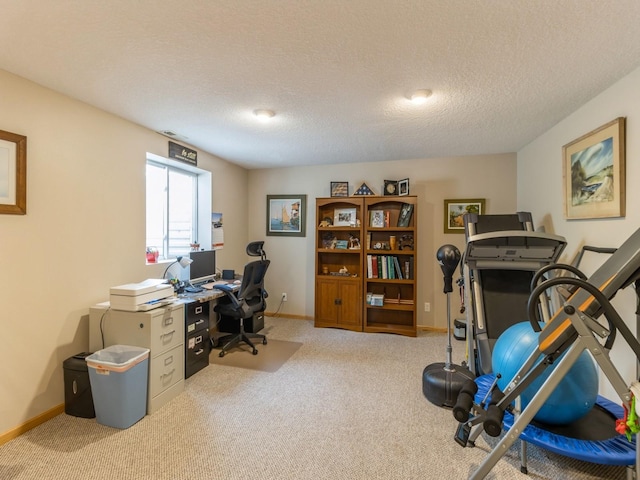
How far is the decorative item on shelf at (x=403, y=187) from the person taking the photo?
4.11 meters

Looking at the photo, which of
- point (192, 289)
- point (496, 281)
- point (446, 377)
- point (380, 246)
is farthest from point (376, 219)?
point (192, 289)

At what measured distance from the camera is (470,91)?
7.38 feet

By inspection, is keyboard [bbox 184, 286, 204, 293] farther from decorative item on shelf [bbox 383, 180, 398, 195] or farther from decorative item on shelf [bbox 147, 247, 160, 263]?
decorative item on shelf [bbox 383, 180, 398, 195]

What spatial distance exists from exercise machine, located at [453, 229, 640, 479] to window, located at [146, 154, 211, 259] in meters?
3.36

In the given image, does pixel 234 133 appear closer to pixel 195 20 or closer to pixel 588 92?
pixel 195 20

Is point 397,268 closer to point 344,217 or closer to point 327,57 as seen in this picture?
point 344,217

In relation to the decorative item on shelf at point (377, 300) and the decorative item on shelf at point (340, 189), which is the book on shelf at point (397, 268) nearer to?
the decorative item on shelf at point (377, 300)

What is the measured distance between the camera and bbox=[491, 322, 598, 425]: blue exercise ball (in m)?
1.63

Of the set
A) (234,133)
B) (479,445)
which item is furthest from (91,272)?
(479,445)

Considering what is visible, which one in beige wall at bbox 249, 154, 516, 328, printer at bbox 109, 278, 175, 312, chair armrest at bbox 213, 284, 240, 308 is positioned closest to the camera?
printer at bbox 109, 278, 175, 312

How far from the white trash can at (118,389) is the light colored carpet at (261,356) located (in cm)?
104

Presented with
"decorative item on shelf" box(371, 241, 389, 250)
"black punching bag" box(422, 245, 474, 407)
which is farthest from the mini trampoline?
"decorative item on shelf" box(371, 241, 389, 250)

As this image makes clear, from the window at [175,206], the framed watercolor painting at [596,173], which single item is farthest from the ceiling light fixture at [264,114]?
the framed watercolor painting at [596,173]

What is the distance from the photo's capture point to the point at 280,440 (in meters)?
1.99
